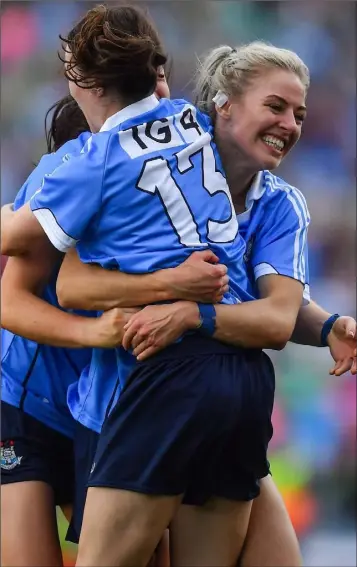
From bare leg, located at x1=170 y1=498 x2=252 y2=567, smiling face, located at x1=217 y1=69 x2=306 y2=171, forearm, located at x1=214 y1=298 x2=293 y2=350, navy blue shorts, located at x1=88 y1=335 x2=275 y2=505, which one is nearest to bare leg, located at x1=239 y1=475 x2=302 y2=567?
bare leg, located at x1=170 y1=498 x2=252 y2=567

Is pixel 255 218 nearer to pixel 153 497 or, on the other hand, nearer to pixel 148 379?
pixel 148 379

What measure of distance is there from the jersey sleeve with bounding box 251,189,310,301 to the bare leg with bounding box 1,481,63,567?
0.61 meters

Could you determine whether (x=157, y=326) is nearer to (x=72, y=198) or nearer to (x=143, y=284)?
(x=143, y=284)

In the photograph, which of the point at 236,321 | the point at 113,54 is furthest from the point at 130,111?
the point at 236,321

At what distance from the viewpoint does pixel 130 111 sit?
5.22ft

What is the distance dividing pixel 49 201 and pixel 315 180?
2.34 metres

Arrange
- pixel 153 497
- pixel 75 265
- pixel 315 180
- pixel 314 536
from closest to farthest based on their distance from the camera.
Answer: pixel 153 497
pixel 75 265
pixel 314 536
pixel 315 180

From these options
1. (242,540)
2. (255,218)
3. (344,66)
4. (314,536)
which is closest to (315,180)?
(344,66)

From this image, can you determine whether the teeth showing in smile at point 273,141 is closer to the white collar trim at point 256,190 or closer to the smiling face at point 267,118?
the smiling face at point 267,118

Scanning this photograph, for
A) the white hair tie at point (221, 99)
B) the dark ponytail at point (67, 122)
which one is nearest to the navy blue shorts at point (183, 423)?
the white hair tie at point (221, 99)

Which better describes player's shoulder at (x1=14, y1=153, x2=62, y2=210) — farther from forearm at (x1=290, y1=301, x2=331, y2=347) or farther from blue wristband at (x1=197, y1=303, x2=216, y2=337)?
forearm at (x1=290, y1=301, x2=331, y2=347)

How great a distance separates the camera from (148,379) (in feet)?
4.91

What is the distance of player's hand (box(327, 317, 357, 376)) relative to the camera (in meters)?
1.76

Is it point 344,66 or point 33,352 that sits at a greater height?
point 33,352
